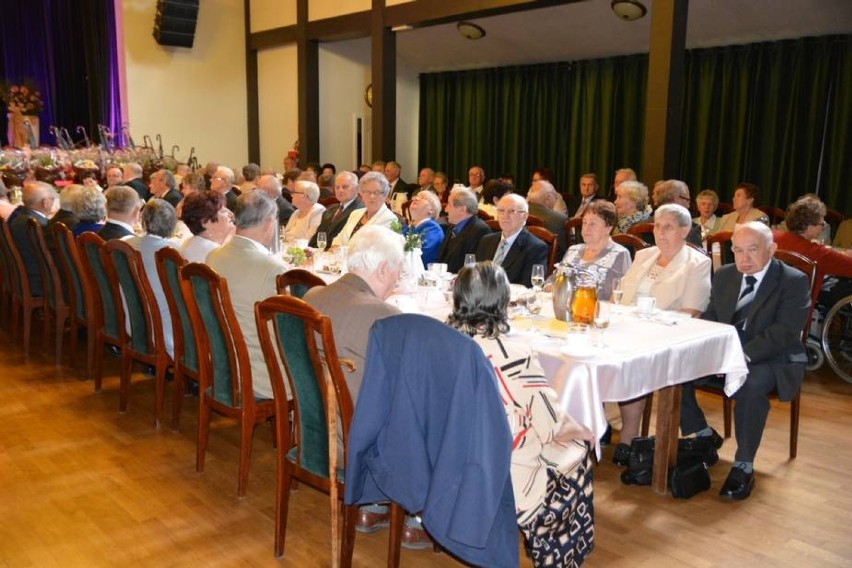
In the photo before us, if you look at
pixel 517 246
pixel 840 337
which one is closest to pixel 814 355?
pixel 840 337

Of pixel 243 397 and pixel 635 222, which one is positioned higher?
pixel 635 222

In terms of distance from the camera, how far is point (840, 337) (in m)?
5.45

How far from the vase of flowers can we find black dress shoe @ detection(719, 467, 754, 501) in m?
11.9

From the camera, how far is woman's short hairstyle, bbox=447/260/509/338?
2.34 metres

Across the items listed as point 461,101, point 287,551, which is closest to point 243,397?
point 287,551

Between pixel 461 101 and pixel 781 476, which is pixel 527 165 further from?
pixel 781 476

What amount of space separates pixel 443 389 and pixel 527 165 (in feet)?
33.3

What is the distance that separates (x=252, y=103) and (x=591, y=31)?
5.53 m

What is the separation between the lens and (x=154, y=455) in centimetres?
383

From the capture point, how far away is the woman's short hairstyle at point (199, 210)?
13.6 feet

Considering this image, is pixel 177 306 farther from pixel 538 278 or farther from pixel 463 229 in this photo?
pixel 463 229

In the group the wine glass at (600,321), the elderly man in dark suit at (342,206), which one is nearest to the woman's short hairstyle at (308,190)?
the elderly man in dark suit at (342,206)

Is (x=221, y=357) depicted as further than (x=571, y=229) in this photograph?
No

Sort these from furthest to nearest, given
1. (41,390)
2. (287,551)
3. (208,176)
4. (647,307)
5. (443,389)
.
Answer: (208,176), (41,390), (647,307), (287,551), (443,389)
